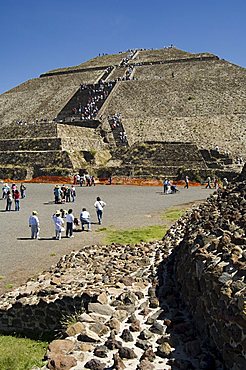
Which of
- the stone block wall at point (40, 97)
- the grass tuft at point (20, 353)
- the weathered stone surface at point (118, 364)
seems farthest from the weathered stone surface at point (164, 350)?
the stone block wall at point (40, 97)

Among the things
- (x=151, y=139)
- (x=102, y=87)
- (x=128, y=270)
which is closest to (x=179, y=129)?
(x=151, y=139)

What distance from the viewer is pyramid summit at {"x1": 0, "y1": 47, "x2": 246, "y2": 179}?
40375 mm

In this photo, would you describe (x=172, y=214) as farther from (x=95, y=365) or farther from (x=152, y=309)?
(x=95, y=365)

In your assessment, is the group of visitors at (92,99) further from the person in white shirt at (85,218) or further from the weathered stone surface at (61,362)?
the weathered stone surface at (61,362)

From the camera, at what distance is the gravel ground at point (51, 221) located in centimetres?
1216

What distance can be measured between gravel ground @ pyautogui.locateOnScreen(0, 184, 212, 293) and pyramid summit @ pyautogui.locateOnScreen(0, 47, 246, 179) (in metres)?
5.93

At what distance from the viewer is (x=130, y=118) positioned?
2010 inches

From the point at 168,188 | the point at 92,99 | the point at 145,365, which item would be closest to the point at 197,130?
the point at 168,188

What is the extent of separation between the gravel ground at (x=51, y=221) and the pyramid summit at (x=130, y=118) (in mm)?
5929

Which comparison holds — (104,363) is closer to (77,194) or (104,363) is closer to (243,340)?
(243,340)

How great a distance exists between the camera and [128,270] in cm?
985

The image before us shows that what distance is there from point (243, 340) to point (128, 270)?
5.45 m

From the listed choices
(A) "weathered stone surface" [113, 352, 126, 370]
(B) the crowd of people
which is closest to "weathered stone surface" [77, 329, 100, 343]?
(A) "weathered stone surface" [113, 352, 126, 370]

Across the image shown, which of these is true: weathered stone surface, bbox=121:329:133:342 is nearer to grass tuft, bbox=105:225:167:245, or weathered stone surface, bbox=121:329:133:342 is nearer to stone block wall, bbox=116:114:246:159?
grass tuft, bbox=105:225:167:245
